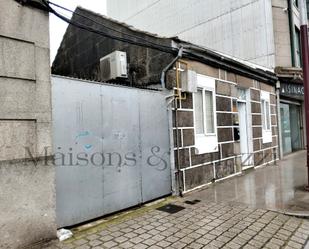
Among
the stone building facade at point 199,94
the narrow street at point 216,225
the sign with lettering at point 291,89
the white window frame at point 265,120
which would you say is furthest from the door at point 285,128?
the narrow street at point 216,225

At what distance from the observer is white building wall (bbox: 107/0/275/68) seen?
1185cm

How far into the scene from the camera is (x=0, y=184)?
338 centimetres

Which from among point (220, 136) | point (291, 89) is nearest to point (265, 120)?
point (291, 89)

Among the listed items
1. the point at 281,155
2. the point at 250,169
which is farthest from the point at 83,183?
the point at 281,155

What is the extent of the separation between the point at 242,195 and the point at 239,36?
8763mm

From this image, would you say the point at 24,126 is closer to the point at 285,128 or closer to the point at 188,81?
the point at 188,81

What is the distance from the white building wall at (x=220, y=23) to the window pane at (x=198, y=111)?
6.18m

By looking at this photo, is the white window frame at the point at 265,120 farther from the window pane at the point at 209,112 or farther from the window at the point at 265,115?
the window pane at the point at 209,112

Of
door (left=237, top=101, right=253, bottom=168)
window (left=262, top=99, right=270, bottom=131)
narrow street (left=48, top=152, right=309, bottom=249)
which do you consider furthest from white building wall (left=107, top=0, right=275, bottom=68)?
narrow street (left=48, top=152, right=309, bottom=249)

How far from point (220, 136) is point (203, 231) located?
3.93 m

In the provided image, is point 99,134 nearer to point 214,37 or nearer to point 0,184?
point 0,184

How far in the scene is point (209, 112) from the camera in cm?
738

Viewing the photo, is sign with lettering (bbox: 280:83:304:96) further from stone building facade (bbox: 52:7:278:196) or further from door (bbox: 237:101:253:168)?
door (bbox: 237:101:253:168)

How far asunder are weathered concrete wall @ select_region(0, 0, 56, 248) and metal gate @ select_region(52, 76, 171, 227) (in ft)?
0.94
